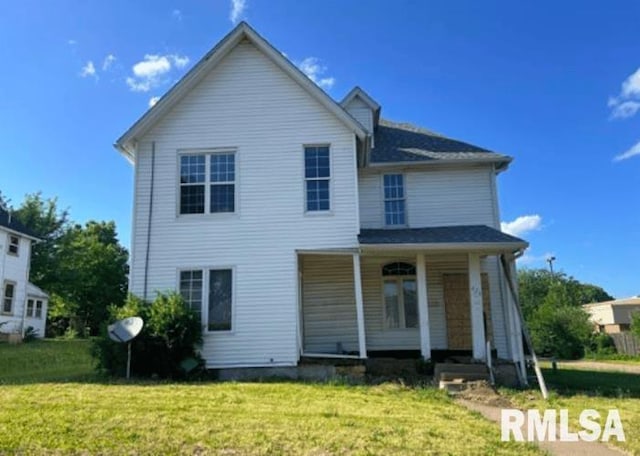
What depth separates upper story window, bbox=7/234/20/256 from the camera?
88.1 feet

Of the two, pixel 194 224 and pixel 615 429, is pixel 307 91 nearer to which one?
pixel 194 224

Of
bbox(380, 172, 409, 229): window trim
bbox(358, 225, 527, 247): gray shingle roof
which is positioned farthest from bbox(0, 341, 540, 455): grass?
bbox(380, 172, 409, 229): window trim

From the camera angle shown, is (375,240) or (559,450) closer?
(559,450)

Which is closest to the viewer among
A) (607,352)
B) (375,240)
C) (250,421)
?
(250,421)

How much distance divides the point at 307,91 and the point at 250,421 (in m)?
9.32

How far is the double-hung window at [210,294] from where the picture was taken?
12695 millimetres

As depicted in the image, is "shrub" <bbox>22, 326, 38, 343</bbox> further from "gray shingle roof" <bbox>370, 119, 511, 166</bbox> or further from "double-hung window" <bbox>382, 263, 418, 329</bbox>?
"gray shingle roof" <bbox>370, 119, 511, 166</bbox>

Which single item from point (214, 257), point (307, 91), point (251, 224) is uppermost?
point (307, 91)

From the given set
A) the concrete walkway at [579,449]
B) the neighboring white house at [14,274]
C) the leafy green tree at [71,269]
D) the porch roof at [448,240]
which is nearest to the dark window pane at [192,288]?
the porch roof at [448,240]

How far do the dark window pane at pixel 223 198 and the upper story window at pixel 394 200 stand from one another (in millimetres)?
5215

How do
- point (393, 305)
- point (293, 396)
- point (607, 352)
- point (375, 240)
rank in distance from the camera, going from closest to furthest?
point (293, 396)
point (375, 240)
point (393, 305)
point (607, 352)

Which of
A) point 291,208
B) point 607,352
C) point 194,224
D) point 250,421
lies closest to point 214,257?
point 194,224

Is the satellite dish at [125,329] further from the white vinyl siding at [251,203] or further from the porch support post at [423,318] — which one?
the porch support post at [423,318]

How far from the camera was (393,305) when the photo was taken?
15.4 metres
